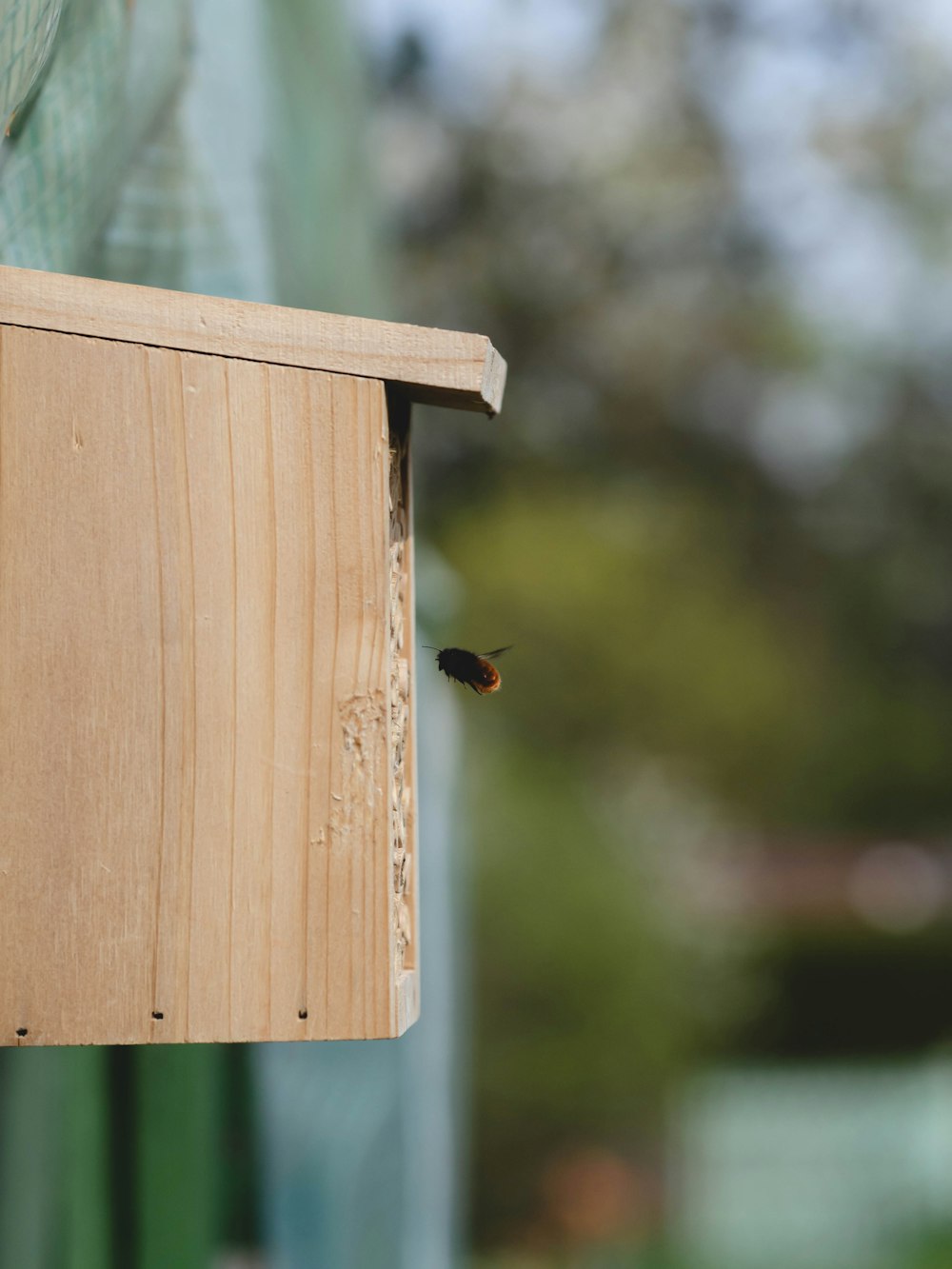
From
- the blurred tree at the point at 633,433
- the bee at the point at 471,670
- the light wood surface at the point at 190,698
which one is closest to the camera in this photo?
the light wood surface at the point at 190,698

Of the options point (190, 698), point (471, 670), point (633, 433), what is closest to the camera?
point (190, 698)

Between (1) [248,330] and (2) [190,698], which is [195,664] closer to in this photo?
(2) [190,698]

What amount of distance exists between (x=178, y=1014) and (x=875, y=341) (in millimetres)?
7648

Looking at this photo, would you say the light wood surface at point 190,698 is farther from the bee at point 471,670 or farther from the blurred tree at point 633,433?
the blurred tree at point 633,433

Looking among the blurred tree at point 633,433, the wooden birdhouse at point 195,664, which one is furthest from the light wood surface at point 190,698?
the blurred tree at point 633,433

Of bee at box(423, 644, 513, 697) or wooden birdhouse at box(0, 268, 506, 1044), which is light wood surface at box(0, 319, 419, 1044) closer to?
wooden birdhouse at box(0, 268, 506, 1044)

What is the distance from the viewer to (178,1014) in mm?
927

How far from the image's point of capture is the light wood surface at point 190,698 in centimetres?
93

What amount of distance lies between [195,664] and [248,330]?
9.9 inches

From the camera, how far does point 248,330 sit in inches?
37.9

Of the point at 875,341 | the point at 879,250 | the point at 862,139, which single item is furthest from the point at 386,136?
the point at 875,341

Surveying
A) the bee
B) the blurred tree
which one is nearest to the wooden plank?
the bee

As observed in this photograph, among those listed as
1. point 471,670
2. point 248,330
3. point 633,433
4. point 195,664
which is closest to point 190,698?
point 195,664

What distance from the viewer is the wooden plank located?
0.94 meters
